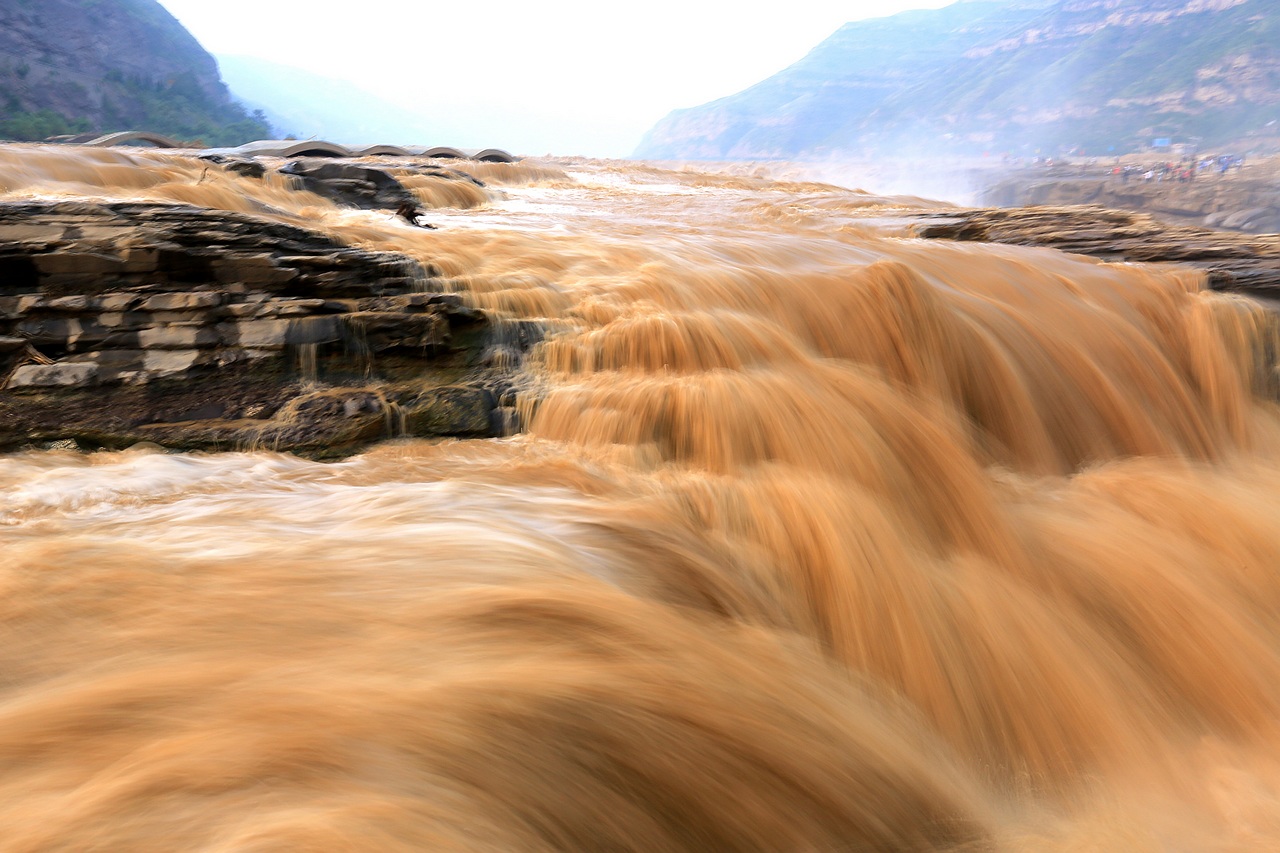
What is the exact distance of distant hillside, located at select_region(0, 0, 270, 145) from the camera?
169ft

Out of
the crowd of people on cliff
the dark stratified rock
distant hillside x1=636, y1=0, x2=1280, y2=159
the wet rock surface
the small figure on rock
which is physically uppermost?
distant hillside x1=636, y1=0, x2=1280, y2=159

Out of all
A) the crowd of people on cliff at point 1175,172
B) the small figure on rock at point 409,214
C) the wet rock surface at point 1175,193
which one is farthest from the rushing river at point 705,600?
the crowd of people on cliff at point 1175,172

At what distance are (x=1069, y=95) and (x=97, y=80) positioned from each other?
436 feet

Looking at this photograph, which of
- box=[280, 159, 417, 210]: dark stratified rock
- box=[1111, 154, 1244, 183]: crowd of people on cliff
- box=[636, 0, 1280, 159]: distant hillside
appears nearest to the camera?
box=[280, 159, 417, 210]: dark stratified rock

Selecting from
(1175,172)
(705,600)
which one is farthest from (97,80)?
(705,600)

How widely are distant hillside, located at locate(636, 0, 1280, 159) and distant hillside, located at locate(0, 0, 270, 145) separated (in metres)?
102

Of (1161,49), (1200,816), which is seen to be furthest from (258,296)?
(1161,49)

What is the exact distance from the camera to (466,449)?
12.7 ft

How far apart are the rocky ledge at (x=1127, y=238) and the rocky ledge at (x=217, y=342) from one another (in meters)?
5.77

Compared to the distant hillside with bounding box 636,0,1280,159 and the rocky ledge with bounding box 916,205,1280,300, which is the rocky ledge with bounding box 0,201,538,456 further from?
the distant hillside with bounding box 636,0,1280,159

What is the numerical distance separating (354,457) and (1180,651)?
12.3 feet

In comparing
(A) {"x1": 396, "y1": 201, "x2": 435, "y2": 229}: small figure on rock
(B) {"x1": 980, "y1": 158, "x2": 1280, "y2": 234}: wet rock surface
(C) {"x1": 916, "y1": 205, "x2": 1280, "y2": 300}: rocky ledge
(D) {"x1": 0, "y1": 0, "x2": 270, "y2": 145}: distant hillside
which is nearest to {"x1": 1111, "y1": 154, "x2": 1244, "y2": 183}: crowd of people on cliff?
(B) {"x1": 980, "y1": 158, "x2": 1280, "y2": 234}: wet rock surface

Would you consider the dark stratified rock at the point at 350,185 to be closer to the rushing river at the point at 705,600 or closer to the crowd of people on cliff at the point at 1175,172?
the rushing river at the point at 705,600

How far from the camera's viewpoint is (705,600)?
274 centimetres
